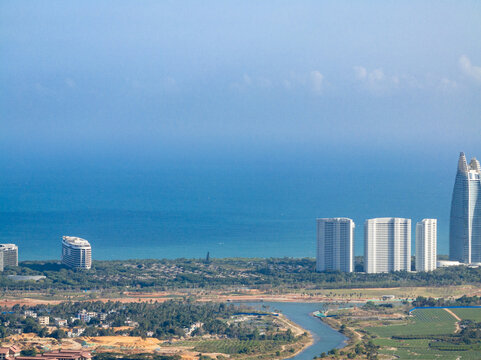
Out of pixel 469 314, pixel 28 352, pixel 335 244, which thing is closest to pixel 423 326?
pixel 469 314

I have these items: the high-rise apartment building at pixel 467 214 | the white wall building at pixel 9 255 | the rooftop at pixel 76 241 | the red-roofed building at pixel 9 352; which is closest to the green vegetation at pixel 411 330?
the high-rise apartment building at pixel 467 214

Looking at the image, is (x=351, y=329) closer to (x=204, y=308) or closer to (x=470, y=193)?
(x=204, y=308)

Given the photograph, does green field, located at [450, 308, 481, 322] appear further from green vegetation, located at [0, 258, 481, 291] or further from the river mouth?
the river mouth

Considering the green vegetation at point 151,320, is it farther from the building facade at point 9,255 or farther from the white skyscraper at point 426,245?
the white skyscraper at point 426,245

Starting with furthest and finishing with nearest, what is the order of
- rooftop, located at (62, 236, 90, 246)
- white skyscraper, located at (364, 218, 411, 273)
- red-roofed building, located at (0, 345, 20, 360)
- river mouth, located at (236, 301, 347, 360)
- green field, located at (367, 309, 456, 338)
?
1. rooftop, located at (62, 236, 90, 246)
2. white skyscraper, located at (364, 218, 411, 273)
3. green field, located at (367, 309, 456, 338)
4. river mouth, located at (236, 301, 347, 360)
5. red-roofed building, located at (0, 345, 20, 360)

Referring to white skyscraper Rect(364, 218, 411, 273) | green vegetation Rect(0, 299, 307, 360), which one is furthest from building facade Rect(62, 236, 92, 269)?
white skyscraper Rect(364, 218, 411, 273)

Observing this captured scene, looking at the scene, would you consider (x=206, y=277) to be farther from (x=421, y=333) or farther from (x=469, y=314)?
(x=421, y=333)
